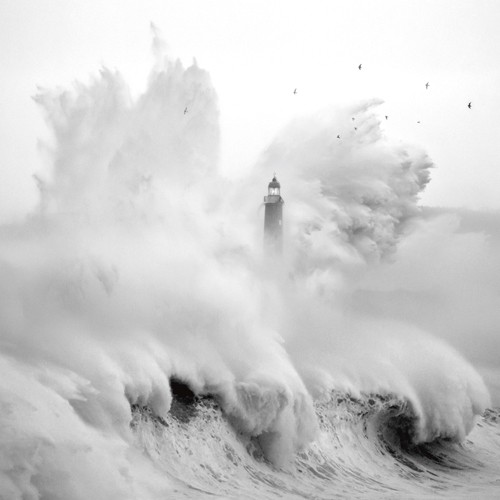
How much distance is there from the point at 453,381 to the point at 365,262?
771cm

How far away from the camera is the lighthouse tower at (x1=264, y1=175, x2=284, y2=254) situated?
3756 centimetres

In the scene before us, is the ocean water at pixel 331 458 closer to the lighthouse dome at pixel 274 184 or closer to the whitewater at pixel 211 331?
the whitewater at pixel 211 331

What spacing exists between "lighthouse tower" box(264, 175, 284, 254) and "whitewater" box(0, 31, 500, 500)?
0.41 meters

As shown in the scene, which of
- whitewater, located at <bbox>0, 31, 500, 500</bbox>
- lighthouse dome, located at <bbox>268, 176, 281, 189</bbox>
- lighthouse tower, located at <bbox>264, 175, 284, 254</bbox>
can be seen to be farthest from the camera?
lighthouse dome, located at <bbox>268, 176, 281, 189</bbox>

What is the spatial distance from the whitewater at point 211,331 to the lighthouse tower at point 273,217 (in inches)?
16.0

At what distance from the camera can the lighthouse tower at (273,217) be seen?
37.6 metres

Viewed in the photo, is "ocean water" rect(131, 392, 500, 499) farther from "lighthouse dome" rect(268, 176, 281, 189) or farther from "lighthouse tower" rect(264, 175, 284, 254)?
"lighthouse dome" rect(268, 176, 281, 189)

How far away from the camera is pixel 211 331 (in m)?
26.3

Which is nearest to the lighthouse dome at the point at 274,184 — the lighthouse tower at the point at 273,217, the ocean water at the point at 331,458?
the lighthouse tower at the point at 273,217

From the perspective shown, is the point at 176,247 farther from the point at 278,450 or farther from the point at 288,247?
the point at 288,247

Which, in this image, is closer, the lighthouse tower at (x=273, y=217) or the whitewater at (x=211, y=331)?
the whitewater at (x=211, y=331)

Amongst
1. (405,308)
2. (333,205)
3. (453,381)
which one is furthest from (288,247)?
(405,308)

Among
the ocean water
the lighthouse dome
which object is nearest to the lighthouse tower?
the lighthouse dome

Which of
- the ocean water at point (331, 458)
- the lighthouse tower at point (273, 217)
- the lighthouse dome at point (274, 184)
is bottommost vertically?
the ocean water at point (331, 458)
